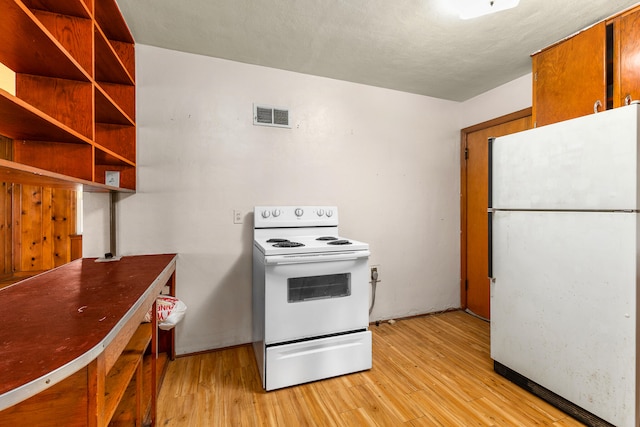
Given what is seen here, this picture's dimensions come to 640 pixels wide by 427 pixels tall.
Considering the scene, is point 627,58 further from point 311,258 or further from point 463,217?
point 311,258

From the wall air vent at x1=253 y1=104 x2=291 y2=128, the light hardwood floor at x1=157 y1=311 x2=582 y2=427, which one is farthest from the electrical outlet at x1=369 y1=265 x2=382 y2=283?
the wall air vent at x1=253 y1=104 x2=291 y2=128

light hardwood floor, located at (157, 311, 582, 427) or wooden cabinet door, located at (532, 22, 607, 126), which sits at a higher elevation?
wooden cabinet door, located at (532, 22, 607, 126)

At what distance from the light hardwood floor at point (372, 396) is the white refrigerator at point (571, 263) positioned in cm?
24

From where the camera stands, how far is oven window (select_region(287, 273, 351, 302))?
73.9 inches

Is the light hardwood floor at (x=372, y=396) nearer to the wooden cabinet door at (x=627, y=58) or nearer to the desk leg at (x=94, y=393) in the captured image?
the desk leg at (x=94, y=393)

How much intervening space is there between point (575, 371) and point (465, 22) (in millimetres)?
2173

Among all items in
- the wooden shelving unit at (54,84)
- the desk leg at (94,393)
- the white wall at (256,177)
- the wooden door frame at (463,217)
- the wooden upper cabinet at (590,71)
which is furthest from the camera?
the wooden door frame at (463,217)

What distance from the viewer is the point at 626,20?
1.58 meters

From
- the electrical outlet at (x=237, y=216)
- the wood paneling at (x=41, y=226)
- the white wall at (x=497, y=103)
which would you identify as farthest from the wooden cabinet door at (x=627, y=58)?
the wood paneling at (x=41, y=226)

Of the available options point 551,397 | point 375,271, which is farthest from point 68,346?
point 375,271

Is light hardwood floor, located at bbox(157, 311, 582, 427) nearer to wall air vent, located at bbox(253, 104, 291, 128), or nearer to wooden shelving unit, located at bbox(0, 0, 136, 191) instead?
wooden shelving unit, located at bbox(0, 0, 136, 191)

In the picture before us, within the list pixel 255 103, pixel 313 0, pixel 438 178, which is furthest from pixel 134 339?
pixel 438 178

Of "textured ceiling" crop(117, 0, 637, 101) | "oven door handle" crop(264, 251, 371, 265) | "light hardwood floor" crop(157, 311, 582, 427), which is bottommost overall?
"light hardwood floor" crop(157, 311, 582, 427)

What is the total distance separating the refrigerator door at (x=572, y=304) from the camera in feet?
4.45
